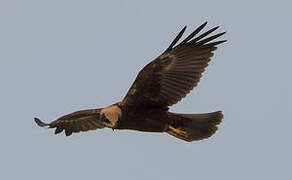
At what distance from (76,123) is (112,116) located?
1.85 meters

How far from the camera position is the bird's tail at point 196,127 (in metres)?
12.7

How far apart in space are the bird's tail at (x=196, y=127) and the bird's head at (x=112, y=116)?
105 centimetres

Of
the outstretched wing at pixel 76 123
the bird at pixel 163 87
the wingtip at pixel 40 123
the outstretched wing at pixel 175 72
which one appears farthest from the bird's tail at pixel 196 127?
the wingtip at pixel 40 123

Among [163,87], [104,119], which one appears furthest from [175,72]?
[104,119]

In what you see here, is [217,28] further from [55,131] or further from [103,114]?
[55,131]

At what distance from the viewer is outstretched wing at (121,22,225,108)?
469 inches

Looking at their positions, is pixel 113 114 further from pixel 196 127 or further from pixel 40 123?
pixel 40 123

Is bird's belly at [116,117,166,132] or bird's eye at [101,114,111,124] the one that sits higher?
bird's eye at [101,114,111,124]

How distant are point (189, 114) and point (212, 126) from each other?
0.43 metres

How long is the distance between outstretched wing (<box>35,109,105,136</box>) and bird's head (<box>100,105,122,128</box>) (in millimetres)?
1041

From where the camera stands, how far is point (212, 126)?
12.8 metres

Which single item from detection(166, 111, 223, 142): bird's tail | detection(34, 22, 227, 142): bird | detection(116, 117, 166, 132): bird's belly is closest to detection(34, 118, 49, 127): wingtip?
detection(34, 22, 227, 142): bird

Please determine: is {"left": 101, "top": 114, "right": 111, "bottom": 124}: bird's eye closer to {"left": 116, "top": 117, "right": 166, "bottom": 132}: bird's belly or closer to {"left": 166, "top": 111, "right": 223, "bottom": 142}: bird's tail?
{"left": 116, "top": 117, "right": 166, "bottom": 132}: bird's belly

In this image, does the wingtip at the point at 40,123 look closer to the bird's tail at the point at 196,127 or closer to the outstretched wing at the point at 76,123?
the outstretched wing at the point at 76,123
